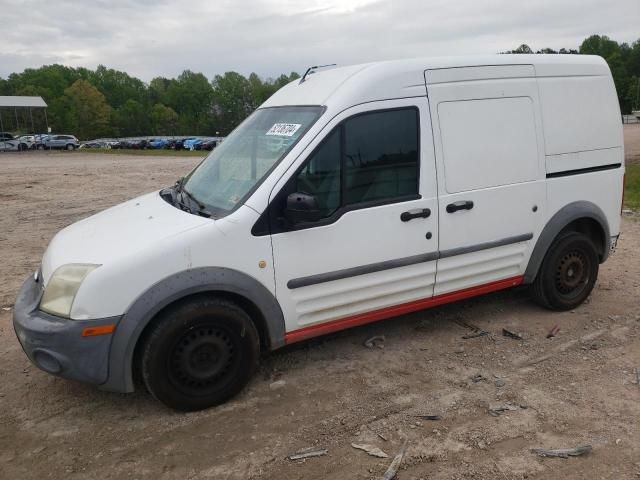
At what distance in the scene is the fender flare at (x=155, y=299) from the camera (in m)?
3.29

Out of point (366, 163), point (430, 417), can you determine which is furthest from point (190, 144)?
point (430, 417)

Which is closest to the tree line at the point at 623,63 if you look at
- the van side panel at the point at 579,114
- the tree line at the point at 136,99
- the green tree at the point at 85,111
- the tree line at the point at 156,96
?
the tree line at the point at 156,96

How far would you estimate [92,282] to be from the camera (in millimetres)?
3232

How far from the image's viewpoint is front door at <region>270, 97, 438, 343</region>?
3.72 metres

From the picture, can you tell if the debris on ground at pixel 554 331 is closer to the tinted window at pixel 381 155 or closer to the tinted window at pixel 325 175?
the tinted window at pixel 381 155

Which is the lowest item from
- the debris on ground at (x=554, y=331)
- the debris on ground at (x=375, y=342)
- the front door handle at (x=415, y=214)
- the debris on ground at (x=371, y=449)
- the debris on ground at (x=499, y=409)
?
the debris on ground at (x=371, y=449)

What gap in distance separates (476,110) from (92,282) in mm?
2993

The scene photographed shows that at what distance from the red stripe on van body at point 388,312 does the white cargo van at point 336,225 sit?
0.01m

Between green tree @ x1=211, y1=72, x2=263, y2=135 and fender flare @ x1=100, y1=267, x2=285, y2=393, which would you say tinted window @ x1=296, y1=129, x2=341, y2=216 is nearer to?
fender flare @ x1=100, y1=267, x2=285, y2=393

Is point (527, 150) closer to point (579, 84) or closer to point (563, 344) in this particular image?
point (579, 84)

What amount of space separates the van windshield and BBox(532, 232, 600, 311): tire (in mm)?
2564

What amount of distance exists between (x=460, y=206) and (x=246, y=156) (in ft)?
5.36

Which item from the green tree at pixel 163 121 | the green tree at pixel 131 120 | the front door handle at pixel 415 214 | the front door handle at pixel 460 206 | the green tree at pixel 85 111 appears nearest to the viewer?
the front door handle at pixel 415 214

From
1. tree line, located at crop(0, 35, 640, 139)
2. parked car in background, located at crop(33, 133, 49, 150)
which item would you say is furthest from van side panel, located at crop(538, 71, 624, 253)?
tree line, located at crop(0, 35, 640, 139)
